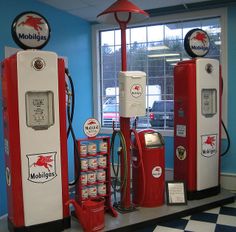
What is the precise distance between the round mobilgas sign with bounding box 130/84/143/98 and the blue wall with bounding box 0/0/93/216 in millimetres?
1553

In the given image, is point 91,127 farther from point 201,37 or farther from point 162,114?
point 162,114

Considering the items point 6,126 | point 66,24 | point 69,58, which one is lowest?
point 6,126

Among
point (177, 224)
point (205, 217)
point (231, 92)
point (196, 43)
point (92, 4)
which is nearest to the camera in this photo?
point (177, 224)

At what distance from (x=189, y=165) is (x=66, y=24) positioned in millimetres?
2752

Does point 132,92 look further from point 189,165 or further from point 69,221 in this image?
point 69,221

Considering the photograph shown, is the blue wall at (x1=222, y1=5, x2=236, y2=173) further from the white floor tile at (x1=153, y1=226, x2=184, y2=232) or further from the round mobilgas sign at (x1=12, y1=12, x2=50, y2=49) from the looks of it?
the round mobilgas sign at (x1=12, y1=12, x2=50, y2=49)

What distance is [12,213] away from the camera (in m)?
2.86

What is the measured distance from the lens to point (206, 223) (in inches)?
133

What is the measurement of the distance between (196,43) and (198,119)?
37.9 inches

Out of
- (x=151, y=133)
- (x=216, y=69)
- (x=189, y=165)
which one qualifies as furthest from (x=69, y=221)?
(x=216, y=69)

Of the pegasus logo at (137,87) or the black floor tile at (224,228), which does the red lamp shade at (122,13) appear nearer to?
the pegasus logo at (137,87)

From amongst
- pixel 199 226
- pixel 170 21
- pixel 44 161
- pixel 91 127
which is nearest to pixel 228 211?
pixel 199 226

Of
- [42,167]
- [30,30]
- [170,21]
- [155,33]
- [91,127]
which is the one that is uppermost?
[170,21]

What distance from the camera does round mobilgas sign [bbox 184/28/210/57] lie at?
381cm
